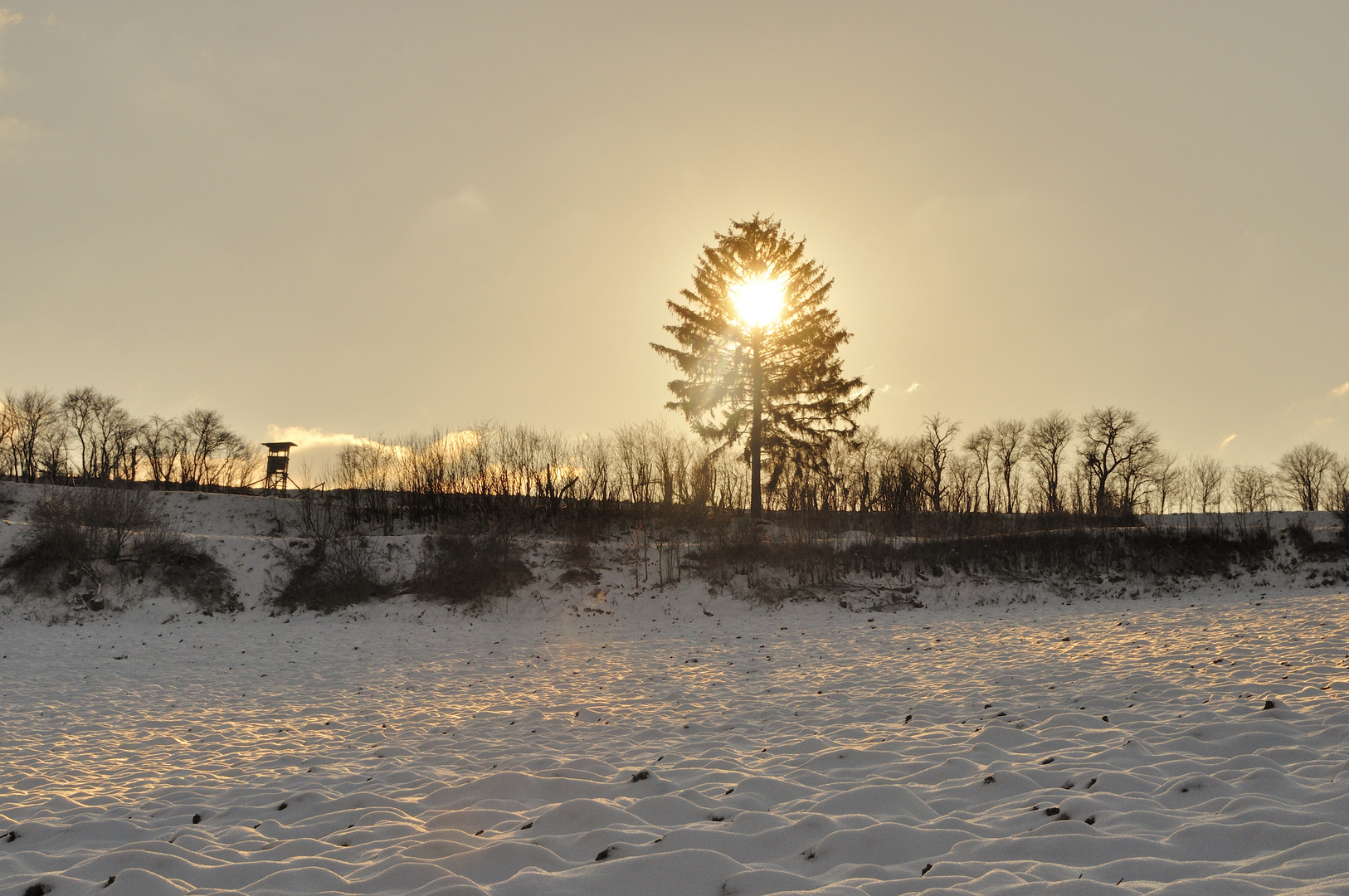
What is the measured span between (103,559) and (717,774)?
80.2 ft

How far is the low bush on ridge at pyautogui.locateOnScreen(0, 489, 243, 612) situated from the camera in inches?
821

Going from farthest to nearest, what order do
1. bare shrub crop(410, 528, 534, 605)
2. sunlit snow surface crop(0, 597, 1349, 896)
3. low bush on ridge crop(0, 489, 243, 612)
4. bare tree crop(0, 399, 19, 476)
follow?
bare tree crop(0, 399, 19, 476), bare shrub crop(410, 528, 534, 605), low bush on ridge crop(0, 489, 243, 612), sunlit snow surface crop(0, 597, 1349, 896)

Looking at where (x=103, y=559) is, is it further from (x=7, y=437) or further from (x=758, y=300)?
(x=7, y=437)

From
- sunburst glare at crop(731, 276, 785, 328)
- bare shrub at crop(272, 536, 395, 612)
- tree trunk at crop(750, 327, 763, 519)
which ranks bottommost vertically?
bare shrub at crop(272, 536, 395, 612)

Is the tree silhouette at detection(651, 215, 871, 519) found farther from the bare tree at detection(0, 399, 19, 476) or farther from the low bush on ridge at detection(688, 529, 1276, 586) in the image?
the bare tree at detection(0, 399, 19, 476)

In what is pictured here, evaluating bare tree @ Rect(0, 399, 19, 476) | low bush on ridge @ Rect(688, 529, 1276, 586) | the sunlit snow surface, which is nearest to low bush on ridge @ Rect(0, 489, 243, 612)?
the sunlit snow surface

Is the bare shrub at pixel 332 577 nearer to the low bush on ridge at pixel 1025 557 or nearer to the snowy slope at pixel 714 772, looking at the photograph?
the snowy slope at pixel 714 772

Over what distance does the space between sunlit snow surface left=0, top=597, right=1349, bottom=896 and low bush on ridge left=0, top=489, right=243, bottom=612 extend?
9.86m

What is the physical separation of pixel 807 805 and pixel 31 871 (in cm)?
474

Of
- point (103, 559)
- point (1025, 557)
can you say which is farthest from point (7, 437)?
point (1025, 557)

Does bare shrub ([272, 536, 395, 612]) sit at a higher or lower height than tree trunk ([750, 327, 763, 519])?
lower

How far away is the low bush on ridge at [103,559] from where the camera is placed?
20859mm

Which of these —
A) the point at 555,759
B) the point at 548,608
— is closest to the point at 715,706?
the point at 555,759

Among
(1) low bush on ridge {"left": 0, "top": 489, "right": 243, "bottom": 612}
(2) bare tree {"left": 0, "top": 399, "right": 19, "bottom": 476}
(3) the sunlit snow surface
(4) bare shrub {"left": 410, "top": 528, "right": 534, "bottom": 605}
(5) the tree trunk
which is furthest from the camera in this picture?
(2) bare tree {"left": 0, "top": 399, "right": 19, "bottom": 476}
